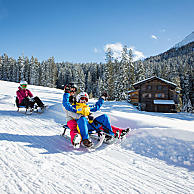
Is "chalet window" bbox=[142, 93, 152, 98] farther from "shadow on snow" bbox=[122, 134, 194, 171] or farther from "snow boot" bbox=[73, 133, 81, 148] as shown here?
"snow boot" bbox=[73, 133, 81, 148]

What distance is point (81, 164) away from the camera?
9.77ft

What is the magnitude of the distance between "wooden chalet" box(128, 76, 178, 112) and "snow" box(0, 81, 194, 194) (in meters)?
22.5

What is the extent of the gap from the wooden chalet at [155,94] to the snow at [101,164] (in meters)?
22.5

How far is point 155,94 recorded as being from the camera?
26.2 meters

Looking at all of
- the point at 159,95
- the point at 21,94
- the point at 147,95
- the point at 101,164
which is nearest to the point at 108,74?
the point at 147,95

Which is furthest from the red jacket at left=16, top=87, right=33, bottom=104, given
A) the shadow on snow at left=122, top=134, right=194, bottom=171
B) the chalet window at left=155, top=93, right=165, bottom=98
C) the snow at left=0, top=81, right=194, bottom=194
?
the chalet window at left=155, top=93, right=165, bottom=98

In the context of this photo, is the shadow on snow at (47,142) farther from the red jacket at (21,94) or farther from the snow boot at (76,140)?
the red jacket at (21,94)

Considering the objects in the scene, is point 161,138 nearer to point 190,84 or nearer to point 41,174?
point 41,174

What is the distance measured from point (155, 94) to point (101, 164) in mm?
25541

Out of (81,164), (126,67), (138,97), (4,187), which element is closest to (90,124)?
(81,164)

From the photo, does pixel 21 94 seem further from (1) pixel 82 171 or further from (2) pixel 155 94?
(2) pixel 155 94

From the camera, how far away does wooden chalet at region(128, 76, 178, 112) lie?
25547 mm

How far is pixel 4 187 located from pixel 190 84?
64.4 m

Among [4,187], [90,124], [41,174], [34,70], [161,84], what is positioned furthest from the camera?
[34,70]
